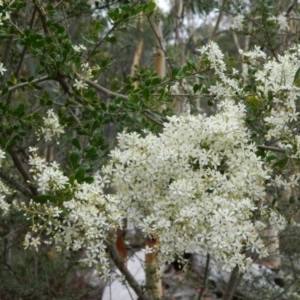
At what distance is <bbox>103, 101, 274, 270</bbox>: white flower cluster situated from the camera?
2268mm

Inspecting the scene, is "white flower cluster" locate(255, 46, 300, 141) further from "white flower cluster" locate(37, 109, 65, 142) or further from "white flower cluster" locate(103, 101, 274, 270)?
"white flower cluster" locate(37, 109, 65, 142)

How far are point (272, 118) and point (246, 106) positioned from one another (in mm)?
222

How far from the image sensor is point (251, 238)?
237cm

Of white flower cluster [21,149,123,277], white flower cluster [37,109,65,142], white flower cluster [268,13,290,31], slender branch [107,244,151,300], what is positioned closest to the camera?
white flower cluster [21,149,123,277]

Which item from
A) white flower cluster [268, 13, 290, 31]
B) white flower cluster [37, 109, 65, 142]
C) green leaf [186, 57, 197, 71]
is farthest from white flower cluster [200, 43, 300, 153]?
white flower cluster [268, 13, 290, 31]

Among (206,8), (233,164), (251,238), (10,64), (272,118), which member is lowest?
(251,238)

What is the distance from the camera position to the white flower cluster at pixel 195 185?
2.27 m

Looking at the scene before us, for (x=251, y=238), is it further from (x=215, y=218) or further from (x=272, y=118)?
(x=272, y=118)

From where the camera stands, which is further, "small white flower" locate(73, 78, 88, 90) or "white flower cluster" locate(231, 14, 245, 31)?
"white flower cluster" locate(231, 14, 245, 31)

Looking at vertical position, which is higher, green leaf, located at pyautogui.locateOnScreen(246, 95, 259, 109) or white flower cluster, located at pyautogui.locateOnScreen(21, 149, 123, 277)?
green leaf, located at pyautogui.locateOnScreen(246, 95, 259, 109)

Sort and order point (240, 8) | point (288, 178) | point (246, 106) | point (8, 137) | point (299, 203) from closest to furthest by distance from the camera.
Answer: point (288, 178)
point (246, 106)
point (8, 137)
point (299, 203)
point (240, 8)

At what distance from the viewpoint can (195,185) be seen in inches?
91.6

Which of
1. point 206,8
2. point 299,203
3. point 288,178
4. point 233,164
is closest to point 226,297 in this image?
point 299,203

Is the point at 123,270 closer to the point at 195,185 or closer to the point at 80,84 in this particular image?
the point at 80,84
